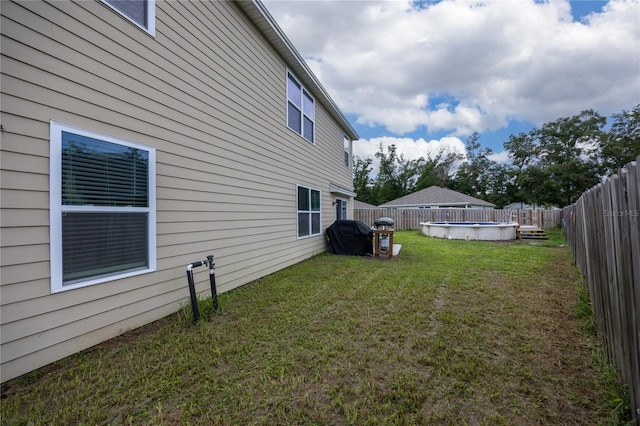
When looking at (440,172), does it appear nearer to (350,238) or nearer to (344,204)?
(344,204)

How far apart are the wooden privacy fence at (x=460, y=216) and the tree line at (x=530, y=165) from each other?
35.4 ft

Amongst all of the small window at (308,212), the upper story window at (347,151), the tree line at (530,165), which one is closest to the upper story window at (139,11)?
the small window at (308,212)

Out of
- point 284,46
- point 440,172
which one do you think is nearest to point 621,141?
point 440,172

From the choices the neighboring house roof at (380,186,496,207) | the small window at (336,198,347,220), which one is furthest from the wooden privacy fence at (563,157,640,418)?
the neighboring house roof at (380,186,496,207)

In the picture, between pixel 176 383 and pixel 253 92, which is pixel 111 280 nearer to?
pixel 176 383

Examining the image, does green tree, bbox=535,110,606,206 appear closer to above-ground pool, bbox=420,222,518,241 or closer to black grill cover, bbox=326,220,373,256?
above-ground pool, bbox=420,222,518,241

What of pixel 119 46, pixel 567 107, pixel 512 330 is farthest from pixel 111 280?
pixel 567 107

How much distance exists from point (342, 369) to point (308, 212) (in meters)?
5.68

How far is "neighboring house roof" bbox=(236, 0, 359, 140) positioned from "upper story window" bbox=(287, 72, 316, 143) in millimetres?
231

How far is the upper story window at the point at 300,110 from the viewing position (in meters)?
6.89

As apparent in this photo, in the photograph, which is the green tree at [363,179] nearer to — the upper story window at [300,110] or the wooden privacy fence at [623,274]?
the upper story window at [300,110]

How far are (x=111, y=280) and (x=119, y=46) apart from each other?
2497 millimetres

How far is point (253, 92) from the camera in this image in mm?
5355

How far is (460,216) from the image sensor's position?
19328 mm
